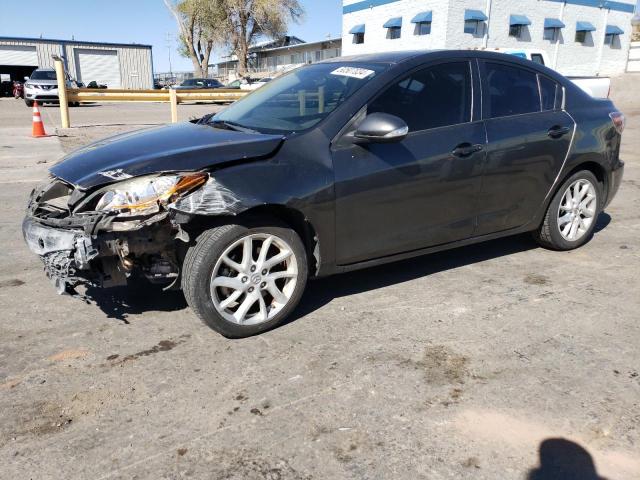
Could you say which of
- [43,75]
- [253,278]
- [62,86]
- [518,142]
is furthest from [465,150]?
[43,75]

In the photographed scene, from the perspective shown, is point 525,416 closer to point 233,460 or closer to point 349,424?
point 349,424

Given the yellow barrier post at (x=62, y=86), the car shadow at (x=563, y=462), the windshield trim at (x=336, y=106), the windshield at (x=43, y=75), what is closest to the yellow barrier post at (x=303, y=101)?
the windshield trim at (x=336, y=106)

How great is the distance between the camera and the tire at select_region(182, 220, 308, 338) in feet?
10.4

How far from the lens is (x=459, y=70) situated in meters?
4.13

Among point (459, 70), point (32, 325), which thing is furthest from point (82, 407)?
point (459, 70)

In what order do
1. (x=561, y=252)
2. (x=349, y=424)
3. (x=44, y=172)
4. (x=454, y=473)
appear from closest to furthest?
(x=454, y=473) < (x=349, y=424) < (x=561, y=252) < (x=44, y=172)

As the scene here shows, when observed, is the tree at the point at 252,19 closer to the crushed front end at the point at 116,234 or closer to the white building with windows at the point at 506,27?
the white building with windows at the point at 506,27

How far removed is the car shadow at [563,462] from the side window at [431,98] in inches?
86.5

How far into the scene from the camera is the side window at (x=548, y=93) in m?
4.59

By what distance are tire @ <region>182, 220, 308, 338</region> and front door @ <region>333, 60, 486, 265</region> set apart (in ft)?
1.22

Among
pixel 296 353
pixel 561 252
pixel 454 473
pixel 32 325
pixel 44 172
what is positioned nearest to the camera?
pixel 454 473

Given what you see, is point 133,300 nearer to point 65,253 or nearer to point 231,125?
point 65,253

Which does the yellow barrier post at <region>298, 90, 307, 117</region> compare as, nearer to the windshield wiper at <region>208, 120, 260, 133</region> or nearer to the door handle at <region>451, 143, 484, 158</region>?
the windshield wiper at <region>208, 120, 260, 133</region>

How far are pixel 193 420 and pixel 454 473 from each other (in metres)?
1.20
